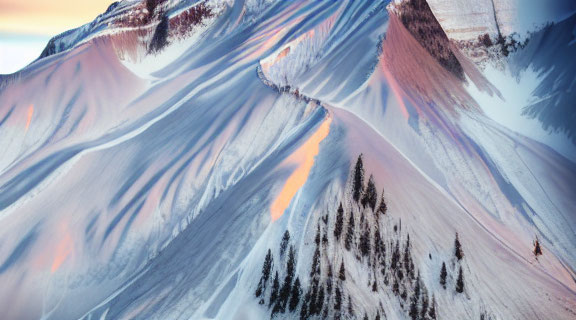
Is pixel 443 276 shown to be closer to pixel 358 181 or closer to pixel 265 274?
pixel 358 181

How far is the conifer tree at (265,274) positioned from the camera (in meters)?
44.0

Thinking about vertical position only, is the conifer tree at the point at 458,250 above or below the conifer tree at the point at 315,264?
below

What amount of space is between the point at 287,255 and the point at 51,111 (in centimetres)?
4712

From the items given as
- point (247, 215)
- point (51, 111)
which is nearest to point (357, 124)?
point (247, 215)

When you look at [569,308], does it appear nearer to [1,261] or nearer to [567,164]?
[567,164]

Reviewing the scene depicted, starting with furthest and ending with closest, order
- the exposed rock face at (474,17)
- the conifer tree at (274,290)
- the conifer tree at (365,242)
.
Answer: the exposed rock face at (474,17)
the conifer tree at (365,242)
the conifer tree at (274,290)

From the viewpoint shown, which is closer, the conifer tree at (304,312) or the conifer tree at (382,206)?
the conifer tree at (304,312)

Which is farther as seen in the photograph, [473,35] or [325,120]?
[473,35]

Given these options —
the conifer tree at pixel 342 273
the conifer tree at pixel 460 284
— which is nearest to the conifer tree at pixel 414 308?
the conifer tree at pixel 460 284

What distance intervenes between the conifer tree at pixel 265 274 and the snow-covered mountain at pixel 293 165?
103mm

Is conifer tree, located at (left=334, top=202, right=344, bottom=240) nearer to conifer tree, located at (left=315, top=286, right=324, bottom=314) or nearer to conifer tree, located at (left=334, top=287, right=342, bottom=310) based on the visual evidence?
conifer tree, located at (left=334, top=287, right=342, bottom=310)

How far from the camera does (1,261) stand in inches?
2301

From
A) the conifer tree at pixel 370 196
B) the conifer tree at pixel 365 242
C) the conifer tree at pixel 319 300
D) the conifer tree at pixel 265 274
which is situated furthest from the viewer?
the conifer tree at pixel 370 196

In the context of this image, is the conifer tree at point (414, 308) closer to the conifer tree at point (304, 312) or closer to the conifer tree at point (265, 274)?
the conifer tree at point (304, 312)
